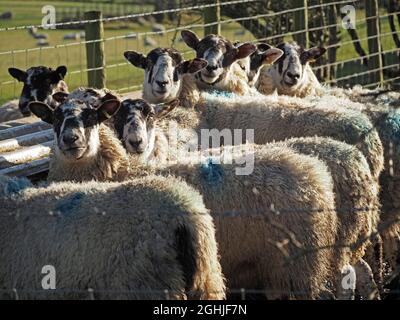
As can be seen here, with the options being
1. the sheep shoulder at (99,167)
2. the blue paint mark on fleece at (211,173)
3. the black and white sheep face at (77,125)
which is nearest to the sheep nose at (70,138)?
the black and white sheep face at (77,125)

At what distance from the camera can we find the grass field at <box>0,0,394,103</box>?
66.2 feet

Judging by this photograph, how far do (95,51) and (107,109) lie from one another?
3441mm

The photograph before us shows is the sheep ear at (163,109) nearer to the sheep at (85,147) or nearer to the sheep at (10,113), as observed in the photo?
the sheep at (85,147)

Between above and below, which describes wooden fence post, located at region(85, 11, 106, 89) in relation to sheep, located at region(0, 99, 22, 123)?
above

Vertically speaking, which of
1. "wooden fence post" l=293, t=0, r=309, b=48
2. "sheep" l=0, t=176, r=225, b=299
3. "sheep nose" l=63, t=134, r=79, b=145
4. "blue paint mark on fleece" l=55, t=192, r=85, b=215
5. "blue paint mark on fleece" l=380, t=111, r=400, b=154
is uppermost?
"wooden fence post" l=293, t=0, r=309, b=48

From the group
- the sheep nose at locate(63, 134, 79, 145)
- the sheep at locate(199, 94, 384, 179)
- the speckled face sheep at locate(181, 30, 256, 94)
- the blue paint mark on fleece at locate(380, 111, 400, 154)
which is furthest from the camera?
the speckled face sheep at locate(181, 30, 256, 94)

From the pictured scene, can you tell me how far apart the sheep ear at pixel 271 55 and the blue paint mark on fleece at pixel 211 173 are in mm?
3570

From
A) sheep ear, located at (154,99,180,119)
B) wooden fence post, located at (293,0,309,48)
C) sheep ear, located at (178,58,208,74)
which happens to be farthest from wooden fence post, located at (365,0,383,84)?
sheep ear, located at (154,99,180,119)

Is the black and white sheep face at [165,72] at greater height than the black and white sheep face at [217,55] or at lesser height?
lesser

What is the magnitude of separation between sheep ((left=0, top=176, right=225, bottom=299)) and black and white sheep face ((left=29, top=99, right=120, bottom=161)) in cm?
94

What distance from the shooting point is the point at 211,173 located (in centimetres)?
571

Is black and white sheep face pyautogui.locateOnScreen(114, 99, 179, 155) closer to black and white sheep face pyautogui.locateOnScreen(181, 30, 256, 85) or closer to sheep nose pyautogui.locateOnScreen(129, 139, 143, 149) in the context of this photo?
sheep nose pyautogui.locateOnScreen(129, 139, 143, 149)

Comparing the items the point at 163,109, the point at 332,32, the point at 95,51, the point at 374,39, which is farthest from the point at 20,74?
the point at 332,32

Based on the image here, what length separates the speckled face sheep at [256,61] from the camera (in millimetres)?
9195
